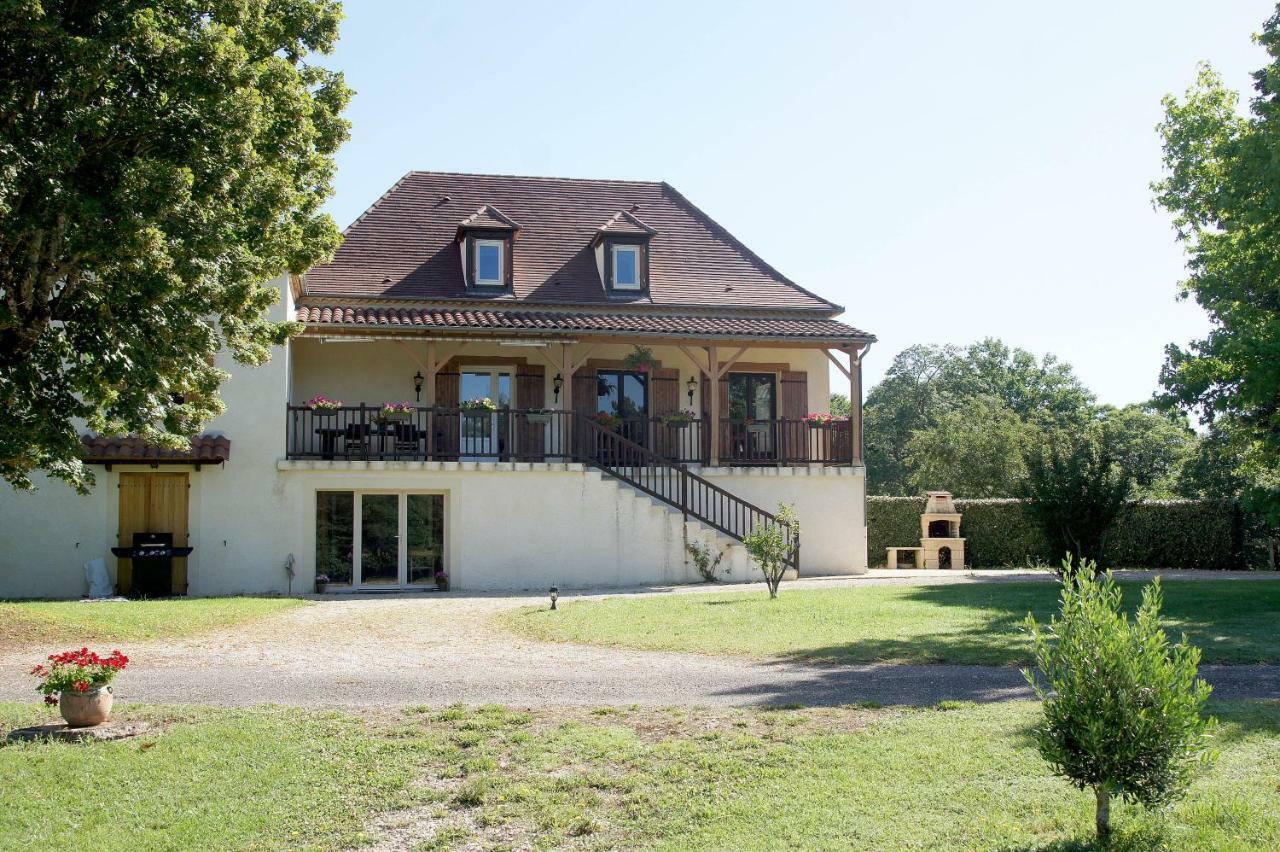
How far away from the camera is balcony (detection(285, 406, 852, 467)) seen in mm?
21906

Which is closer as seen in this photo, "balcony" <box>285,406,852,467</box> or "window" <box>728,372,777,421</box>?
"balcony" <box>285,406,852,467</box>

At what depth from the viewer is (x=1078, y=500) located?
741 inches

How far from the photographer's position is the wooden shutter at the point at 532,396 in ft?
77.0

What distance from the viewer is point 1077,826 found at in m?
6.23

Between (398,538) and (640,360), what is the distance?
6.61 metres

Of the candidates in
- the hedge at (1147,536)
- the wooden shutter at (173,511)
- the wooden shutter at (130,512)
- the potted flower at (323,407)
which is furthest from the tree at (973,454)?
the wooden shutter at (130,512)

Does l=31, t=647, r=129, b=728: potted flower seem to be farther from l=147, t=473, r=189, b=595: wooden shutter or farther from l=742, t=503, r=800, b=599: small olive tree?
l=147, t=473, r=189, b=595: wooden shutter

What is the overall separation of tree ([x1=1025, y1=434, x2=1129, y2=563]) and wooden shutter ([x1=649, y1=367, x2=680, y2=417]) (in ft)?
28.5

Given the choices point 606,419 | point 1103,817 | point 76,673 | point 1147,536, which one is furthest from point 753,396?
point 1103,817

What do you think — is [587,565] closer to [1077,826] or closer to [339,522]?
[339,522]

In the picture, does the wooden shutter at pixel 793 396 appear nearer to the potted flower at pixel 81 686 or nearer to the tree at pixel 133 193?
the tree at pixel 133 193

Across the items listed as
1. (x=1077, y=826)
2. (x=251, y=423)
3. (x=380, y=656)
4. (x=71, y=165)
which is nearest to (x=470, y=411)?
(x=251, y=423)

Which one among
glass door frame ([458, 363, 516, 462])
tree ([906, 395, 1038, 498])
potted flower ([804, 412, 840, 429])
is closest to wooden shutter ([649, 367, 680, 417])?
potted flower ([804, 412, 840, 429])

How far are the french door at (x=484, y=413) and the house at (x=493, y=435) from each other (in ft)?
0.21
